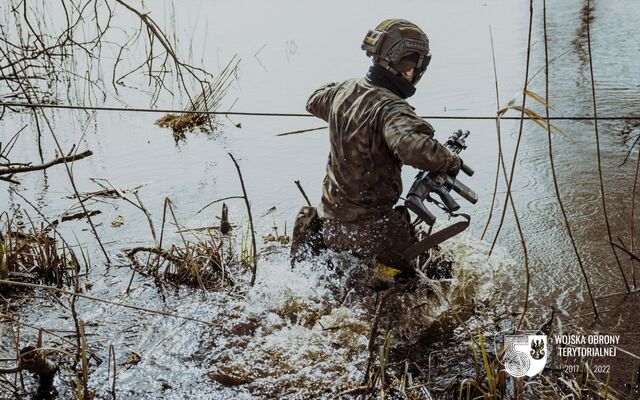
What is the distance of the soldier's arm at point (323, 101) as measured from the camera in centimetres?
430

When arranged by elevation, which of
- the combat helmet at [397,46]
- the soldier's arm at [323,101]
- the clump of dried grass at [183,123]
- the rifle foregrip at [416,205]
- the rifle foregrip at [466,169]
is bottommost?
the rifle foregrip at [416,205]

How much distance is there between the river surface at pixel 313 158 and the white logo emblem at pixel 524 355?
2.37 feet

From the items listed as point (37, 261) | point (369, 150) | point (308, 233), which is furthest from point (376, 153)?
point (37, 261)

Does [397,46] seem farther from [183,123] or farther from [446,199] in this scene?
[183,123]

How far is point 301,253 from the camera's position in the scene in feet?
14.6

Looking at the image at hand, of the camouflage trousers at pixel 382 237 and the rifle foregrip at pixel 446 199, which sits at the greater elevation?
the rifle foregrip at pixel 446 199

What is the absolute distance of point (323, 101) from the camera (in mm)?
4340

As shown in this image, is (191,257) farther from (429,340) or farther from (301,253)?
(429,340)

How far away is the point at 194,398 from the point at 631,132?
16.8 feet

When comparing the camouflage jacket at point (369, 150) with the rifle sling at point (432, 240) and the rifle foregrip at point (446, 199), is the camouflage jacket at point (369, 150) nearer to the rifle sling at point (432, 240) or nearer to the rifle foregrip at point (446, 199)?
the rifle foregrip at point (446, 199)

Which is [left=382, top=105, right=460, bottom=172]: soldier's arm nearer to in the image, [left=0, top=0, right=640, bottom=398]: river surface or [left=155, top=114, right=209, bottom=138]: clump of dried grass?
[left=0, top=0, right=640, bottom=398]: river surface

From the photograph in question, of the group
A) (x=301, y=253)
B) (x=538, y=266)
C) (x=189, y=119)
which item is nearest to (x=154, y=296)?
(x=301, y=253)

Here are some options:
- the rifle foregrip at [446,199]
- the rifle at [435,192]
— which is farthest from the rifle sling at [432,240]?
the rifle foregrip at [446,199]

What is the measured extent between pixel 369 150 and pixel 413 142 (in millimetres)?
369
